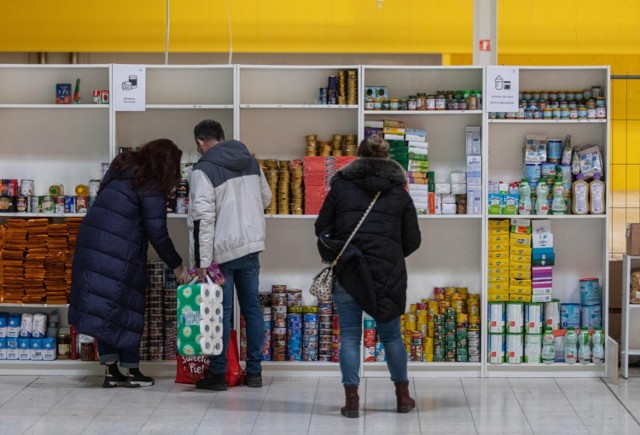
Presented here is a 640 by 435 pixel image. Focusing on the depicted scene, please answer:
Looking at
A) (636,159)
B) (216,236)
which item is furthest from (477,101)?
(636,159)

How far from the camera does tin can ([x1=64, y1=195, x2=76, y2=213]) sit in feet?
24.3

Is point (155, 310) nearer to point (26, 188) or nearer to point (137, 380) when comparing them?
point (137, 380)

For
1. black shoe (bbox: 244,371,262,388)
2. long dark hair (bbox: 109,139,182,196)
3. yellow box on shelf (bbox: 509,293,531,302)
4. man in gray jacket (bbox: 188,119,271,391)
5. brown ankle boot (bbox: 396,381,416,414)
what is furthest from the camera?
yellow box on shelf (bbox: 509,293,531,302)

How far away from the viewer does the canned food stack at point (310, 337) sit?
7.37m

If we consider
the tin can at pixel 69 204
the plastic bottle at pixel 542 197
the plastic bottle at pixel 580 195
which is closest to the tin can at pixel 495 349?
the plastic bottle at pixel 542 197

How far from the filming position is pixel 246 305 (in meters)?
6.93

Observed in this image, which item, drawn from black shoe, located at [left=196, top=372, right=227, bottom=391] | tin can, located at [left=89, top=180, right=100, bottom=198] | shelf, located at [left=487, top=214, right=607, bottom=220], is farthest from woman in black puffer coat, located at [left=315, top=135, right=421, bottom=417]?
tin can, located at [left=89, top=180, right=100, bottom=198]

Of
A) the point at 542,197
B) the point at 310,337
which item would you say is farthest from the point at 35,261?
the point at 542,197

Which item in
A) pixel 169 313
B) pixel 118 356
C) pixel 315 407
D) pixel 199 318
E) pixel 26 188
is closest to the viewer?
pixel 315 407

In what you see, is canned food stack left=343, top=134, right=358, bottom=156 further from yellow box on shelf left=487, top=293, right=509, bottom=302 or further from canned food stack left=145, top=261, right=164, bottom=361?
canned food stack left=145, top=261, right=164, bottom=361

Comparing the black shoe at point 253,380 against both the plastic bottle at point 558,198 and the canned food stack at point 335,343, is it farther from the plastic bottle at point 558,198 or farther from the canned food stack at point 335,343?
the plastic bottle at point 558,198

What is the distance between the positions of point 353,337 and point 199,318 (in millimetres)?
1061

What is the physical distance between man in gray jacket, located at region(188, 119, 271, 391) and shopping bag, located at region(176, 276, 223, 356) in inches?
5.7

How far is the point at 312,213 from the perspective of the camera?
7.34 meters
